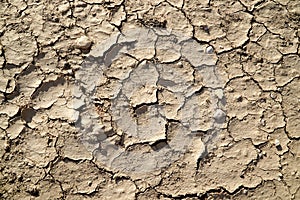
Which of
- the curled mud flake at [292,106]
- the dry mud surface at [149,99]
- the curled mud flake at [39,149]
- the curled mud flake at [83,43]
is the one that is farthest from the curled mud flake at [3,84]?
the curled mud flake at [292,106]

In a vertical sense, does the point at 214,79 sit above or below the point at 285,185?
above

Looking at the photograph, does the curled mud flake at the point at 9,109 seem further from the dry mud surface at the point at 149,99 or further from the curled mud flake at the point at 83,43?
the curled mud flake at the point at 83,43

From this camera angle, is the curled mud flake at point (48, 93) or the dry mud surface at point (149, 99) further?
the curled mud flake at point (48, 93)

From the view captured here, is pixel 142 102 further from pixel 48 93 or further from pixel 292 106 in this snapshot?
pixel 292 106

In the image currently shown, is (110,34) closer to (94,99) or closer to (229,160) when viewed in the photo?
(94,99)

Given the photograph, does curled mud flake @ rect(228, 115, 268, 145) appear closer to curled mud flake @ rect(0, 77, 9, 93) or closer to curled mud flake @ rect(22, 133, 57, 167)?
curled mud flake @ rect(22, 133, 57, 167)

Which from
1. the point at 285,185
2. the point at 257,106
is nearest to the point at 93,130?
the point at 257,106

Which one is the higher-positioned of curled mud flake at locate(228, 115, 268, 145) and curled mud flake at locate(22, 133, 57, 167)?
curled mud flake at locate(228, 115, 268, 145)

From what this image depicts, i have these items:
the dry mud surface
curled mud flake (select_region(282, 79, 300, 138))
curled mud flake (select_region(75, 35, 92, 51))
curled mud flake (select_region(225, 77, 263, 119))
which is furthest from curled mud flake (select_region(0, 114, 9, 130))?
curled mud flake (select_region(282, 79, 300, 138))
